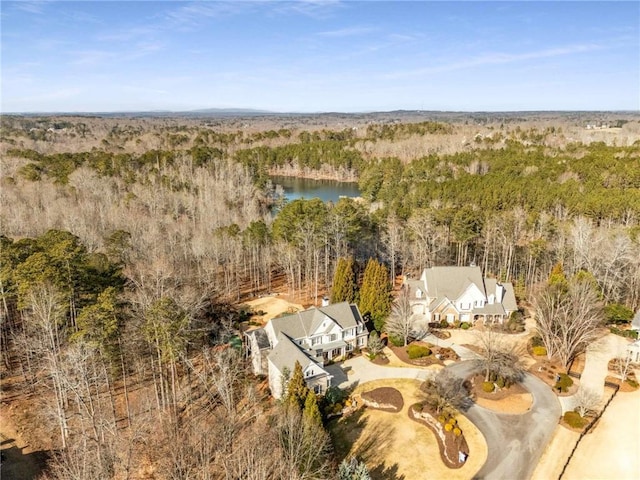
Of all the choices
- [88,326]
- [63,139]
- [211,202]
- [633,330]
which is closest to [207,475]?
[88,326]

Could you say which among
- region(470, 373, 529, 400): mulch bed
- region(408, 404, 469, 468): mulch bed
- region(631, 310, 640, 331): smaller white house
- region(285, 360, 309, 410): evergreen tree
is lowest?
region(408, 404, 469, 468): mulch bed

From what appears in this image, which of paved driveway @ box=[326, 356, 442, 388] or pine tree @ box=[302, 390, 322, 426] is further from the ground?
pine tree @ box=[302, 390, 322, 426]

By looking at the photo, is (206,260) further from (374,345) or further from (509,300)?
(509,300)

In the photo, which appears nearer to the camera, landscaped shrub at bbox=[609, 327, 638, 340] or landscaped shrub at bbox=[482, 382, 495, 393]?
landscaped shrub at bbox=[482, 382, 495, 393]

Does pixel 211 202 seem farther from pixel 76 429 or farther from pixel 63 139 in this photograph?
pixel 63 139

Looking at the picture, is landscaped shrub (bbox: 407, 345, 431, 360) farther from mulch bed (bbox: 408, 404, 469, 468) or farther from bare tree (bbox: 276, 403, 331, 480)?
bare tree (bbox: 276, 403, 331, 480)

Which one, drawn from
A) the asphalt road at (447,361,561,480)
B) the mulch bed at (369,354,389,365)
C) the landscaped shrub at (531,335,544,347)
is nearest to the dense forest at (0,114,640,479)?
the mulch bed at (369,354,389,365)

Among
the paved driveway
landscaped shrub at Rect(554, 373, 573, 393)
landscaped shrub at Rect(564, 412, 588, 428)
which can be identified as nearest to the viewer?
landscaped shrub at Rect(564, 412, 588, 428)

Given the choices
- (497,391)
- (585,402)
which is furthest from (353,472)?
(585,402)
